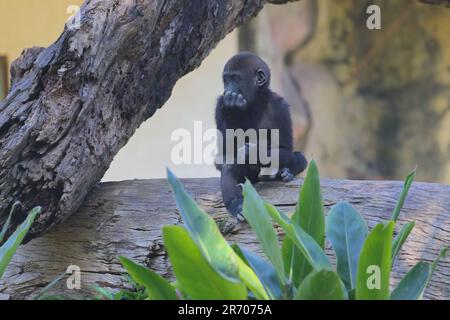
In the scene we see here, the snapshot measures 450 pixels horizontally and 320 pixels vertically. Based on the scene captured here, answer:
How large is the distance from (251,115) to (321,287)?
1.99m

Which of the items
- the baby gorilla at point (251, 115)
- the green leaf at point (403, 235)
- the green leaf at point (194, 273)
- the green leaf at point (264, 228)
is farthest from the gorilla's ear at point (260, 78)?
the green leaf at point (194, 273)

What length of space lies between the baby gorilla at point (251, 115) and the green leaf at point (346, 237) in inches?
44.8

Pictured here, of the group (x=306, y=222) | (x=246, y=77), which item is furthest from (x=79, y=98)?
(x=306, y=222)

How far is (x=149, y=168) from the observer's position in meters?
5.18

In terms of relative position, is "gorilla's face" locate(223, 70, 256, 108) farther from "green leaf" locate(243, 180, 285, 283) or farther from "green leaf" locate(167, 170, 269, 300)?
"green leaf" locate(167, 170, 269, 300)

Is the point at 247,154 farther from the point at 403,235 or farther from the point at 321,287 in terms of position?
the point at 321,287

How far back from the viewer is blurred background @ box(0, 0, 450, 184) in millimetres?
6238

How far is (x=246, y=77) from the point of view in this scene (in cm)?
352

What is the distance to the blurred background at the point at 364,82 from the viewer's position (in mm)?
6238

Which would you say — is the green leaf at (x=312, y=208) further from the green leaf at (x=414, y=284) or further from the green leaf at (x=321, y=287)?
the green leaf at (x=321, y=287)

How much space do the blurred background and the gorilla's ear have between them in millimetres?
2548
